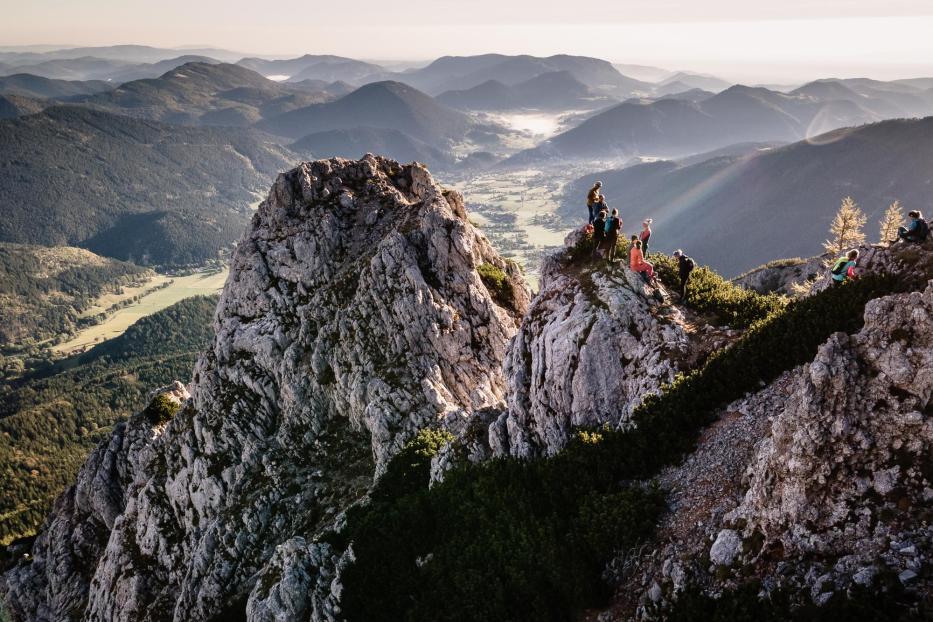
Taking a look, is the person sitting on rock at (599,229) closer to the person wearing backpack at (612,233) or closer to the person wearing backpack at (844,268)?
the person wearing backpack at (612,233)

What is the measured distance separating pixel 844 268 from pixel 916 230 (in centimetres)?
348

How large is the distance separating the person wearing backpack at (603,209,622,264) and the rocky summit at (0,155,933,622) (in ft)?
5.44

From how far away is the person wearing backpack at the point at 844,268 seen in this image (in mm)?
28219

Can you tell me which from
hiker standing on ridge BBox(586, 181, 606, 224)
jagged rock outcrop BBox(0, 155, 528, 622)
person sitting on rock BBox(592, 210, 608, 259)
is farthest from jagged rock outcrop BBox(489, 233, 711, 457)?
jagged rock outcrop BBox(0, 155, 528, 622)

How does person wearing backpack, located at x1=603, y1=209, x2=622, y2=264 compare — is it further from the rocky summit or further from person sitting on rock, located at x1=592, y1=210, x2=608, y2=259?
the rocky summit

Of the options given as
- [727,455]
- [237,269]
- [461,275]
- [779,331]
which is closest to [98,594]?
[237,269]

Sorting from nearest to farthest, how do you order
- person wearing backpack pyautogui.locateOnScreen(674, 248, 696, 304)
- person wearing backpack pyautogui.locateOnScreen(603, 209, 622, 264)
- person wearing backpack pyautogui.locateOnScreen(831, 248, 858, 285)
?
person wearing backpack pyautogui.locateOnScreen(831, 248, 858, 285)
person wearing backpack pyautogui.locateOnScreen(674, 248, 696, 304)
person wearing backpack pyautogui.locateOnScreen(603, 209, 622, 264)

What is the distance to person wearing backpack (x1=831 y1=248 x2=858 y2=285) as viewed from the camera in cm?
2822

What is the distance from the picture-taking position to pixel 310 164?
7581 centimetres

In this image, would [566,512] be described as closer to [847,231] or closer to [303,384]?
[303,384]

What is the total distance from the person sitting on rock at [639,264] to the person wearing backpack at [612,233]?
241 cm

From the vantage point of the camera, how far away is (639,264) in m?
36.3

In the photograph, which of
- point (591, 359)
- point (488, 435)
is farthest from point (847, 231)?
point (488, 435)

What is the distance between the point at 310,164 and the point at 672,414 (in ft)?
211
